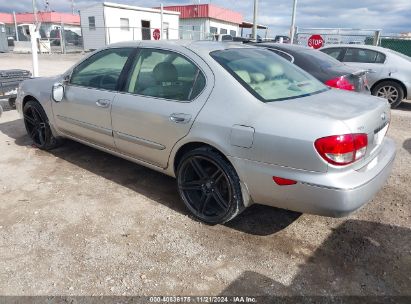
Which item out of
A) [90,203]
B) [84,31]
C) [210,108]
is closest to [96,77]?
[90,203]

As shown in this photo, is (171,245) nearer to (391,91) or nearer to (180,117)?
(180,117)

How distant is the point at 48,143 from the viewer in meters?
4.93

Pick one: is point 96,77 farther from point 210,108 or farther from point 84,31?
point 84,31

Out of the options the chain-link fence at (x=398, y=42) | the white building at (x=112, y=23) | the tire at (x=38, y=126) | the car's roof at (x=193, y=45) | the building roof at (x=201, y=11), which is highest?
the building roof at (x=201, y=11)

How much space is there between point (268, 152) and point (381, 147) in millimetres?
1124

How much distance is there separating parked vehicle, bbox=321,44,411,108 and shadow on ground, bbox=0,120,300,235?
6.37 metres

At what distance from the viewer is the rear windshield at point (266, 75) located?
2.99 meters

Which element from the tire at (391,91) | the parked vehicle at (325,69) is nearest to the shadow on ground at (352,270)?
the parked vehicle at (325,69)

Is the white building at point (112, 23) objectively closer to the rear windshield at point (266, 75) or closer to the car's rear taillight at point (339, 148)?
the rear windshield at point (266, 75)

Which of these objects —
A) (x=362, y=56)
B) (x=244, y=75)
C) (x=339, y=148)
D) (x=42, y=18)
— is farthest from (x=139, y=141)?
(x=42, y=18)

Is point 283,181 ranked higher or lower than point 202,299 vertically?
higher

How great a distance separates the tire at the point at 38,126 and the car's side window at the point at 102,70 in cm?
90

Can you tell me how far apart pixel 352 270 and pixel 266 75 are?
180 cm

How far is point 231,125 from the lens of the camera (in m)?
2.79
